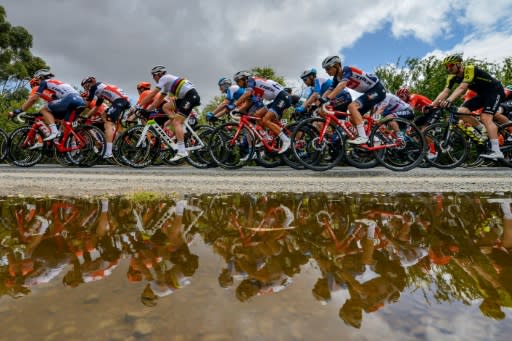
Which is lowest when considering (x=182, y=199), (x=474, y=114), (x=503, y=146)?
(x=182, y=199)

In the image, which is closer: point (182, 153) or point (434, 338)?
point (434, 338)

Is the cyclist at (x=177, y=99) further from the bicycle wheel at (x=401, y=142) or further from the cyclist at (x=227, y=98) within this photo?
the bicycle wheel at (x=401, y=142)

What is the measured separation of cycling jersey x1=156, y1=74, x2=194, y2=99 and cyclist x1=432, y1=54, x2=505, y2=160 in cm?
494

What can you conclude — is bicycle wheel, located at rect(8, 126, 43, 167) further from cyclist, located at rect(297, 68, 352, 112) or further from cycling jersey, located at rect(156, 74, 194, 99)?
cyclist, located at rect(297, 68, 352, 112)

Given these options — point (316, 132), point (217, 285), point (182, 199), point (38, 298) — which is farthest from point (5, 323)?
point (316, 132)

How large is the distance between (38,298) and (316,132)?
5909 mm

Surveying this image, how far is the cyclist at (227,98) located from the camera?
27.4ft

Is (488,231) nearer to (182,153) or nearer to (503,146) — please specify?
(182,153)

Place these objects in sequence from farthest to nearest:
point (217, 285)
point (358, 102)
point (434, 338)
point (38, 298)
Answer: point (358, 102) → point (217, 285) → point (38, 298) → point (434, 338)

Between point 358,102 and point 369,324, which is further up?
point 358,102

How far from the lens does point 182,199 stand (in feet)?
9.67

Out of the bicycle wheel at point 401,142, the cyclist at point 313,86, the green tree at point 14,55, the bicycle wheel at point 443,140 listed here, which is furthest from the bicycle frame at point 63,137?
the green tree at point 14,55

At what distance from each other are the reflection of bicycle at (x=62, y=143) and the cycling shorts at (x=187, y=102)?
83.5 inches

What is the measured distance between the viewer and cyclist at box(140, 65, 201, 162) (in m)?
6.74
